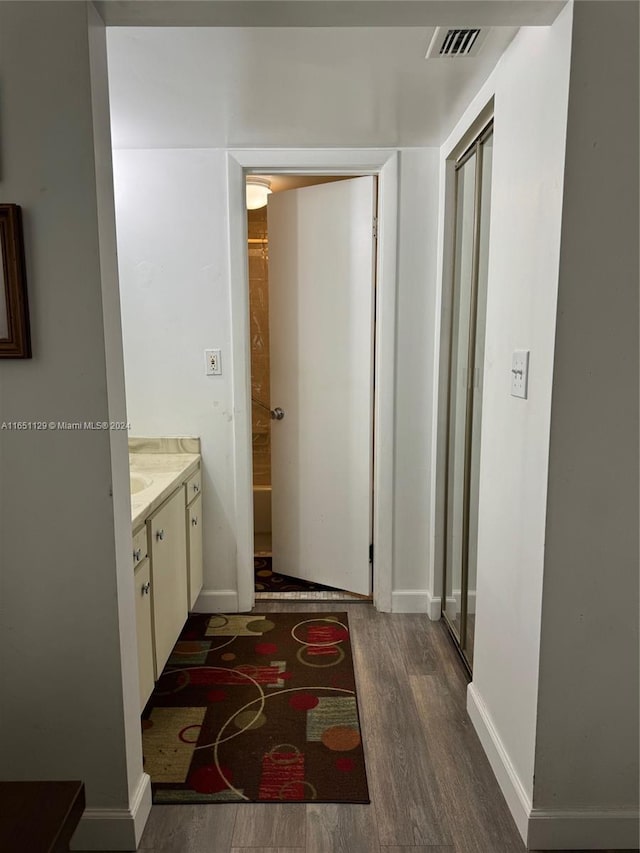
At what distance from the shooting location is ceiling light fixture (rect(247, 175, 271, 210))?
3.54m

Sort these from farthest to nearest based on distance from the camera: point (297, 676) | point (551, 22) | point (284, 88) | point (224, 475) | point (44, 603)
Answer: point (224, 475)
point (297, 676)
point (284, 88)
point (44, 603)
point (551, 22)

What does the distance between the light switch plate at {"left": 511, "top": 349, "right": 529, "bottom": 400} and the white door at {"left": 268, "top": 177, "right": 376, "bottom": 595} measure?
1.36m

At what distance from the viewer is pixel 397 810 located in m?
1.73

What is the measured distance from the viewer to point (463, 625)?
2.50 metres

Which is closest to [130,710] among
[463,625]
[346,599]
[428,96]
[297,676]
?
[297,676]

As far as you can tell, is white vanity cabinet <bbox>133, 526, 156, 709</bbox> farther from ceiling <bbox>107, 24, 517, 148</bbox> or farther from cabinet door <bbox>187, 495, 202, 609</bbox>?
ceiling <bbox>107, 24, 517, 148</bbox>

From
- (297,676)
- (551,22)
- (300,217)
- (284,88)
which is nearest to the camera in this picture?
(551,22)

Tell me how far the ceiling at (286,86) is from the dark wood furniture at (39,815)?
178 centimetres

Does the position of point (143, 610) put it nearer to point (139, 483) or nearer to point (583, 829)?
point (139, 483)

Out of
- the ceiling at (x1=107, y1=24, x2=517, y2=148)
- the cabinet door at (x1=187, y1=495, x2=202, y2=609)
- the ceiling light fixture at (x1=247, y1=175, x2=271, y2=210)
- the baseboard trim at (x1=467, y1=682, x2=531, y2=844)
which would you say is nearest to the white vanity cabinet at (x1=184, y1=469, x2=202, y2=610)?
the cabinet door at (x1=187, y1=495, x2=202, y2=609)

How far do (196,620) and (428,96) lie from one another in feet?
8.01

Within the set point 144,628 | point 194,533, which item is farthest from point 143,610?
point 194,533

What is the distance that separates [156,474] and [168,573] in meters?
0.41

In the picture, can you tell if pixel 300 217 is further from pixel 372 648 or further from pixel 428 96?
pixel 372 648
